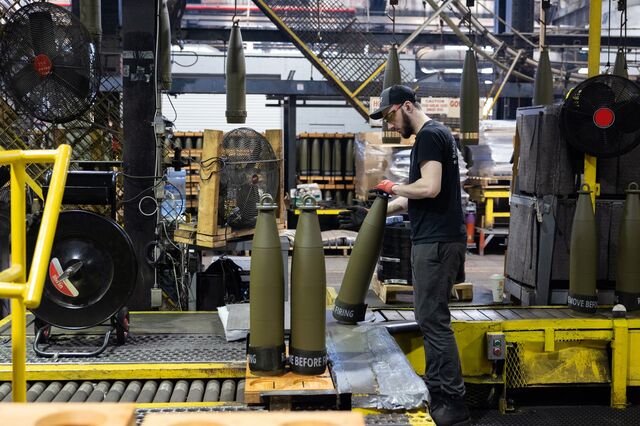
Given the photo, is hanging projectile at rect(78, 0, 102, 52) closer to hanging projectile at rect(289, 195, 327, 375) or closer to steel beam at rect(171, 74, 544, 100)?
hanging projectile at rect(289, 195, 327, 375)

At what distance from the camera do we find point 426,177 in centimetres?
384

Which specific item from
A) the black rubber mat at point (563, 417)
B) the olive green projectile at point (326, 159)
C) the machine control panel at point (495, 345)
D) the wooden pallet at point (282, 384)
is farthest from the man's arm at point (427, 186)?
the olive green projectile at point (326, 159)

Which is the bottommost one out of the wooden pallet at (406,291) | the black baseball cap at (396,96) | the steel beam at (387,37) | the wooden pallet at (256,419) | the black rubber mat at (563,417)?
the black rubber mat at (563,417)

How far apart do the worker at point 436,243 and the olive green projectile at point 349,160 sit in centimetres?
770

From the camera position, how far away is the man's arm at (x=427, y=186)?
12.5ft

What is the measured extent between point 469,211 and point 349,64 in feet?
9.47

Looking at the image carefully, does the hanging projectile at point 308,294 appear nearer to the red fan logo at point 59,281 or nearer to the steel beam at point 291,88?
the red fan logo at point 59,281

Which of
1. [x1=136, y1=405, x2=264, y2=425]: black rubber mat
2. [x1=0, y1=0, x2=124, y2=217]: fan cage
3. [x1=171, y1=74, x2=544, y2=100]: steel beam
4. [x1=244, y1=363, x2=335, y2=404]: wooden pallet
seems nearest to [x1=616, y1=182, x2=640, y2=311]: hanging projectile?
[x1=244, y1=363, x2=335, y2=404]: wooden pallet

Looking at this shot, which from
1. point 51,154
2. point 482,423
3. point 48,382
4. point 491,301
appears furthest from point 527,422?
point 51,154

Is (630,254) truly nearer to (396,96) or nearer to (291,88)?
(396,96)

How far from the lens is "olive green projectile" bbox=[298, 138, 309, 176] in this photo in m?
11.9

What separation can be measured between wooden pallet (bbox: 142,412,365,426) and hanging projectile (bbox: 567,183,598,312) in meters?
3.95

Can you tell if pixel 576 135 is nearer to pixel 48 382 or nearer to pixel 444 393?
pixel 444 393

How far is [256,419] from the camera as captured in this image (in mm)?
1325
